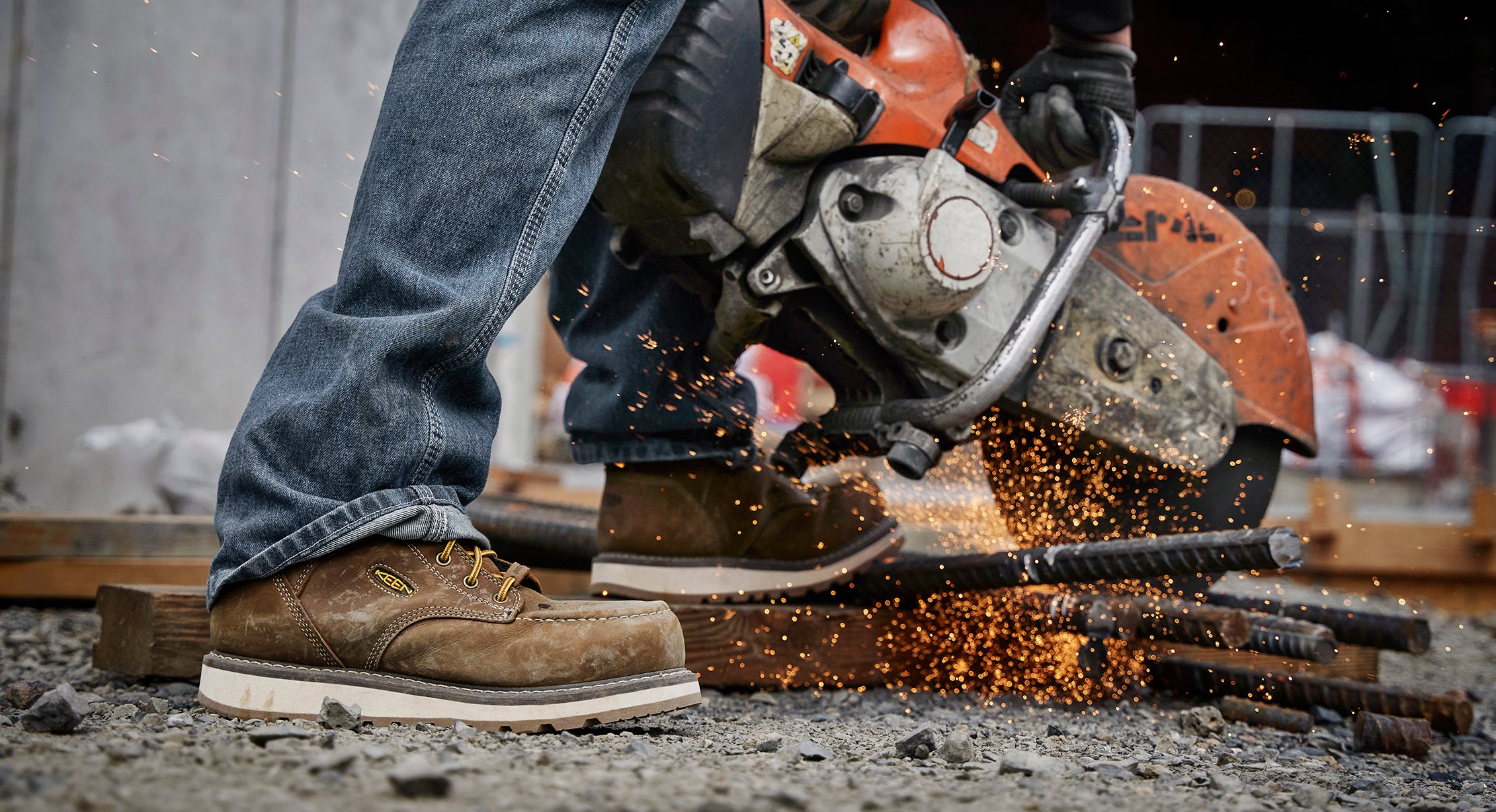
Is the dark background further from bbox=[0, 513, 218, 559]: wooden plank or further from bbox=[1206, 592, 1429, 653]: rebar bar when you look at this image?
bbox=[0, 513, 218, 559]: wooden plank

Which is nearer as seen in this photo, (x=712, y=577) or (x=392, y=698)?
(x=392, y=698)

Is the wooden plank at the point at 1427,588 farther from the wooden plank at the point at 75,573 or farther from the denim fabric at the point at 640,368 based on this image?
the wooden plank at the point at 75,573

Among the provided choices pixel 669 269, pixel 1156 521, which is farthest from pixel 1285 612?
pixel 669 269

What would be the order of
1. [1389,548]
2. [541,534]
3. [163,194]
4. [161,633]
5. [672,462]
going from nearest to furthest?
[161,633] → [672,462] → [541,534] → [1389,548] → [163,194]

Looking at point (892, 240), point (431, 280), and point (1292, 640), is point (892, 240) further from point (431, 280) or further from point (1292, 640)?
point (1292, 640)

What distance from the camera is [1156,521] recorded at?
6.33 ft

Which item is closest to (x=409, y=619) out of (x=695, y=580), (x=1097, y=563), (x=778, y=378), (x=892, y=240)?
(x=695, y=580)

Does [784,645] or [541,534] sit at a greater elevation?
[541,534]

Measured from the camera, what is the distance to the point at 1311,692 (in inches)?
67.4

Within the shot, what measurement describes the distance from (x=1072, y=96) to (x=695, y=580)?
101 centimetres

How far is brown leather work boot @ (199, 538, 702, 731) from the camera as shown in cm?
119

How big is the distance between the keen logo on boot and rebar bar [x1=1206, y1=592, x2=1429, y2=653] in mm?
1432

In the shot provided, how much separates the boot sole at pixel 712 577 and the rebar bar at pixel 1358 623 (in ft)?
2.34

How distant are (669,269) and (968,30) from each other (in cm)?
133
